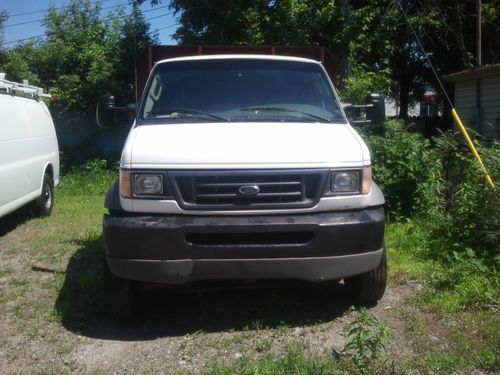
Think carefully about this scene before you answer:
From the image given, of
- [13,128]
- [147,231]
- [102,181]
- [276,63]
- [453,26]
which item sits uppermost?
[453,26]

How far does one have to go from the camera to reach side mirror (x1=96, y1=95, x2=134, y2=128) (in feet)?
19.0

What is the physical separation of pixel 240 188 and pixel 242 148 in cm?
Answer: 29

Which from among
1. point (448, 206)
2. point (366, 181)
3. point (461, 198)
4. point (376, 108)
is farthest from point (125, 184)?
point (448, 206)

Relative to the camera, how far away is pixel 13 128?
25.1 ft

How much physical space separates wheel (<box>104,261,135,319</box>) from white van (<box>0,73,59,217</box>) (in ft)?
10.2

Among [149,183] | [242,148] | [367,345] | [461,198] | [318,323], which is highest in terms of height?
[242,148]

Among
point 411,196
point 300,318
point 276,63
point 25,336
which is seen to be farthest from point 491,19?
point 25,336

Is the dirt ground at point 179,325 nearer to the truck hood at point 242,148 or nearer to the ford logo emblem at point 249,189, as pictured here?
the ford logo emblem at point 249,189

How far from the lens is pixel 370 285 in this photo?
4770 mm

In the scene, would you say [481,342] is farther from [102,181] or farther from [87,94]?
[87,94]

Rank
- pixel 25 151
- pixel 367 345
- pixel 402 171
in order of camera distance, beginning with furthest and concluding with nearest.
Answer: pixel 25 151 < pixel 402 171 < pixel 367 345

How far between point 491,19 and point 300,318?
653 inches

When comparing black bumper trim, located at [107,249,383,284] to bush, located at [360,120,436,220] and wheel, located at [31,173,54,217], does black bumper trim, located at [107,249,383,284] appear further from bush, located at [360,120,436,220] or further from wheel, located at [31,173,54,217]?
wheel, located at [31,173,54,217]

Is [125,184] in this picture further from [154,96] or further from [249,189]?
[154,96]
